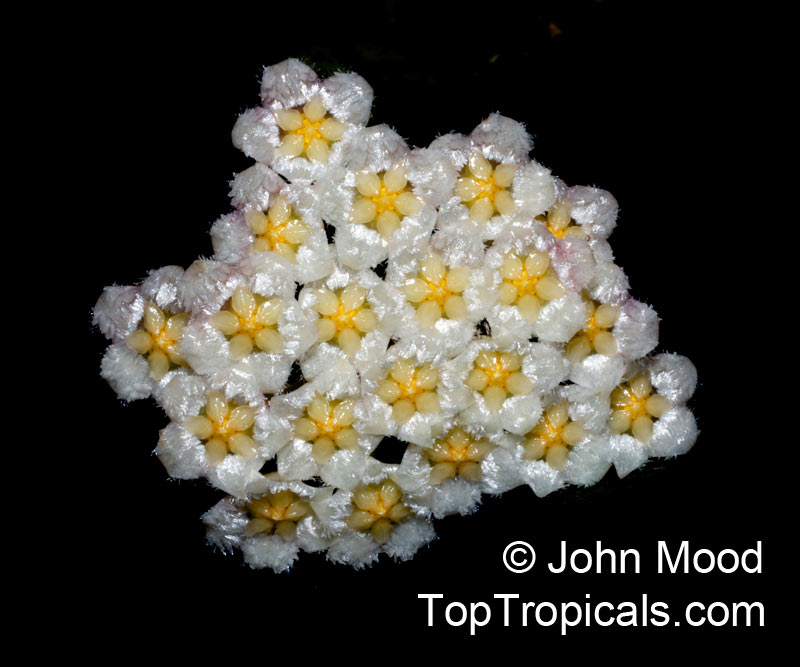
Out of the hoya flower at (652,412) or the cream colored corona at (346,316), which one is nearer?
the cream colored corona at (346,316)

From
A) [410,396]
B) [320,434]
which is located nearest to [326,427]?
[320,434]

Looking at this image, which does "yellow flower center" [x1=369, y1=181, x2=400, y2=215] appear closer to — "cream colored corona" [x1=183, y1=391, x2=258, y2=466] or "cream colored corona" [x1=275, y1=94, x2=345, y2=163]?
"cream colored corona" [x1=275, y1=94, x2=345, y2=163]

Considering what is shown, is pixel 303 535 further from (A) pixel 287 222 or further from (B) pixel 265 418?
(A) pixel 287 222

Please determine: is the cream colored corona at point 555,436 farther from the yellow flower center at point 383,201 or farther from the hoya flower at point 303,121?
the hoya flower at point 303,121

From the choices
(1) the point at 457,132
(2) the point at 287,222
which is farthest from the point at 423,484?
(1) the point at 457,132

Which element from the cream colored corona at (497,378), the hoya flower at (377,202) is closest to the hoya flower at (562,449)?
the cream colored corona at (497,378)

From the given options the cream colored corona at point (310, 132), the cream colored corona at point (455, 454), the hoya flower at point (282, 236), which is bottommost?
the cream colored corona at point (455, 454)
